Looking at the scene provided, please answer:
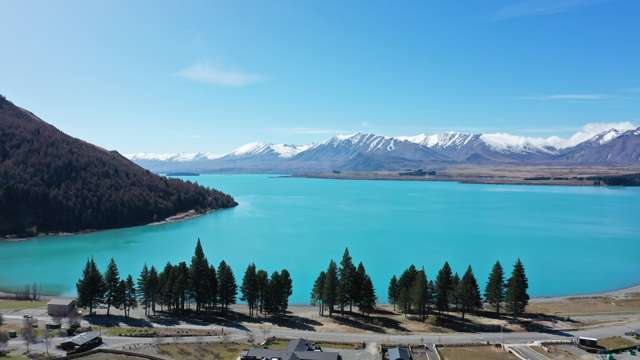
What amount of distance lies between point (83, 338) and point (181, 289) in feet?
40.6

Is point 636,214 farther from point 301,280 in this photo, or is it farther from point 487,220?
point 301,280

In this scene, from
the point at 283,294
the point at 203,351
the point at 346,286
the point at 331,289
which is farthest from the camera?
the point at 346,286

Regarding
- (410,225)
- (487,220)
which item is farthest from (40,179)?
(487,220)

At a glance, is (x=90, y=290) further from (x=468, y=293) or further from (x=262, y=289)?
(x=468, y=293)

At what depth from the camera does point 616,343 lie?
3884 centimetres

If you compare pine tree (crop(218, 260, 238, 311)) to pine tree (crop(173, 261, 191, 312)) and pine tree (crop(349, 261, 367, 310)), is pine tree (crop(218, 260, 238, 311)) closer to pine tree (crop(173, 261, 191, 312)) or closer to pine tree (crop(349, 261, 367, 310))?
pine tree (crop(173, 261, 191, 312))

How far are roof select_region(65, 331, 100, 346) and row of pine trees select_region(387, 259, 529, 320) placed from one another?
29197 millimetres

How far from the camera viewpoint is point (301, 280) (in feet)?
223

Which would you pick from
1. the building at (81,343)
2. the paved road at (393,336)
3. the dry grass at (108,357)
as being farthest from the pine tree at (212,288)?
the dry grass at (108,357)

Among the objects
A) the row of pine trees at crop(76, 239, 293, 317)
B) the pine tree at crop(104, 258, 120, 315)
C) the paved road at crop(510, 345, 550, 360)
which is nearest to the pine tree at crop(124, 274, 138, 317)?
the row of pine trees at crop(76, 239, 293, 317)

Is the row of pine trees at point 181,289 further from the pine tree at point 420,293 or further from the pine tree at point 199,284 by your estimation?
the pine tree at point 420,293

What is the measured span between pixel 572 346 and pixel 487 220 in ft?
316

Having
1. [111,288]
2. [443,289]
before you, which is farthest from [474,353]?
[111,288]

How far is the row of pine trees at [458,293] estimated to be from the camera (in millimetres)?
47531
